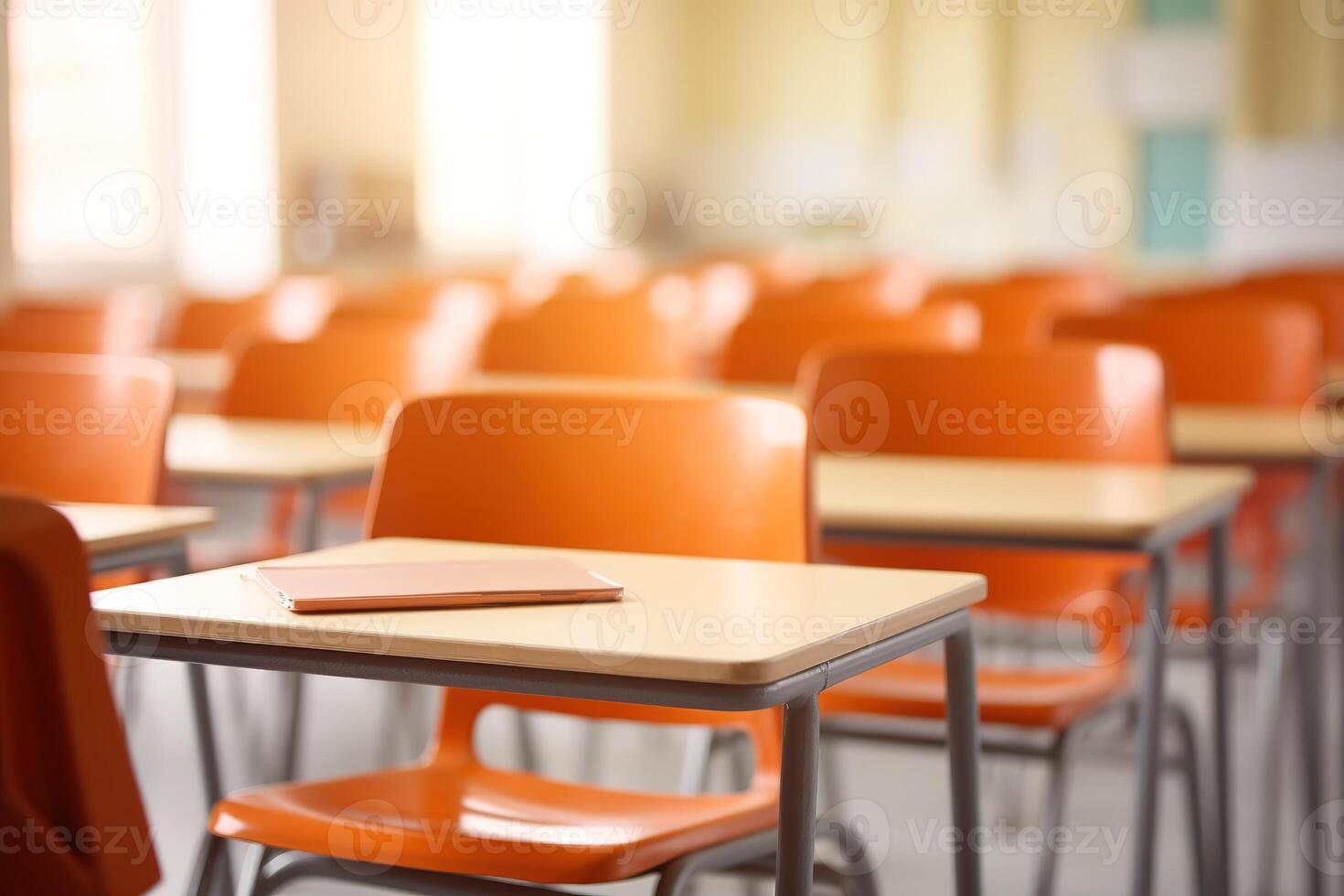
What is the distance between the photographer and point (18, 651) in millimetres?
996

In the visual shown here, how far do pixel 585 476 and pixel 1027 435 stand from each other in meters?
0.96

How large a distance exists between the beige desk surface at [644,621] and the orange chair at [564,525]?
Result: 0.26 meters

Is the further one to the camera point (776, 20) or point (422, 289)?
point (776, 20)

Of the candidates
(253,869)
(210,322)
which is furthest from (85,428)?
(210,322)

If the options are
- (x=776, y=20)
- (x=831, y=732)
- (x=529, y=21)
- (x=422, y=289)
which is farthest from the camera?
(x=776, y=20)

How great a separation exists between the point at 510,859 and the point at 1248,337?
252cm

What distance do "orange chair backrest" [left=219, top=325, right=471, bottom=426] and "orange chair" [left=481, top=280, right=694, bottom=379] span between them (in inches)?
30.3

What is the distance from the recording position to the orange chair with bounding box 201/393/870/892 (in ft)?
5.94

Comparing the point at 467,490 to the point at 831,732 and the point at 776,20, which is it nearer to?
the point at 831,732

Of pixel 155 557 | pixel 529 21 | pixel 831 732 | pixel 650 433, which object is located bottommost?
pixel 831 732

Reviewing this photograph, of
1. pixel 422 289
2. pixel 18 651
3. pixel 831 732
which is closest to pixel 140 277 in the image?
pixel 422 289

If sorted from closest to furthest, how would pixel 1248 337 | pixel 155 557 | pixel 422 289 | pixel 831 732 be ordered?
pixel 155 557 → pixel 831 732 → pixel 1248 337 → pixel 422 289

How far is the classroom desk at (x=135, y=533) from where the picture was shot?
1929mm

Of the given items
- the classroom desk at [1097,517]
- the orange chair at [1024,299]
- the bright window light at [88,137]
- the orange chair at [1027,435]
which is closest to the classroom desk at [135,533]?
the classroom desk at [1097,517]
